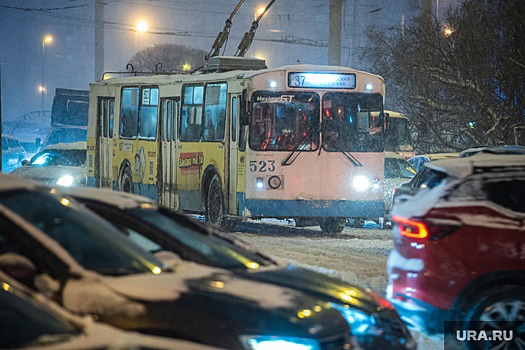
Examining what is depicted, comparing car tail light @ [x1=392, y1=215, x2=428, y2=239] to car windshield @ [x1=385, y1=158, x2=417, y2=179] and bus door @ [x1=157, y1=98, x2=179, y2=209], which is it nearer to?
bus door @ [x1=157, y1=98, x2=179, y2=209]

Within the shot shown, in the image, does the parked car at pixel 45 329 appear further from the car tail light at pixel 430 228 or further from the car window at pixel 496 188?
the car window at pixel 496 188

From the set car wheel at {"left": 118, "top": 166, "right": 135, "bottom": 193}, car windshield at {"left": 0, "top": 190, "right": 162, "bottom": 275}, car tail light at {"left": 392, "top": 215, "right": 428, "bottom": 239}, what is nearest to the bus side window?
car wheel at {"left": 118, "top": 166, "right": 135, "bottom": 193}

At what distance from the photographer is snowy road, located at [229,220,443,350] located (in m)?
12.6

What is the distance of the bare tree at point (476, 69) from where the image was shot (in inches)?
1240

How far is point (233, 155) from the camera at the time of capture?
63.1 feet

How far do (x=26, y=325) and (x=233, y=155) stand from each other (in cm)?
1496

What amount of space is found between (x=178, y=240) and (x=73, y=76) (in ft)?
381

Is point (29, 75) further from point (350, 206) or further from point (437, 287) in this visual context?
point (437, 287)

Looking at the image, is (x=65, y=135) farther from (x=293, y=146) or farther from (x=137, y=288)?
(x=137, y=288)

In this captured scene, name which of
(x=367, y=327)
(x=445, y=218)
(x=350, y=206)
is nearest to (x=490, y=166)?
(x=445, y=218)

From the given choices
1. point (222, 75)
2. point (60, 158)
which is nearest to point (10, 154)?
point (60, 158)

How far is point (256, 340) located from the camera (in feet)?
17.5

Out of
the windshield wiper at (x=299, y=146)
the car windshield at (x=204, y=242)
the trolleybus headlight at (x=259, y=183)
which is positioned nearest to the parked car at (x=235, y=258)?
the car windshield at (x=204, y=242)

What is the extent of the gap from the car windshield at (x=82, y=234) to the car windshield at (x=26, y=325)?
1.19 m
